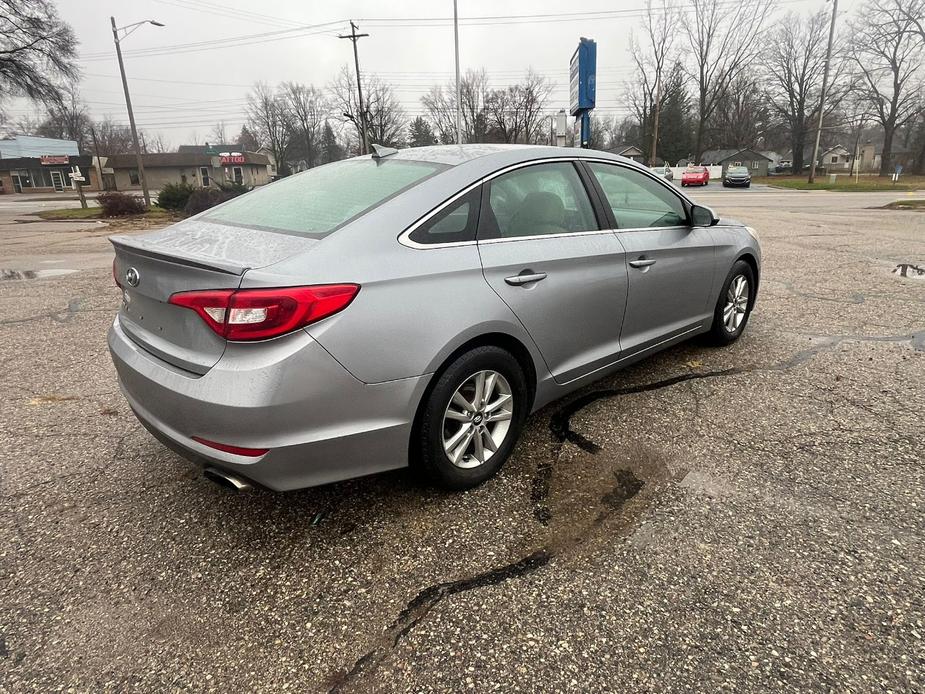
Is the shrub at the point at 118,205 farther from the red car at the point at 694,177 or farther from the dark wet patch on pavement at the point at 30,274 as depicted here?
the red car at the point at 694,177

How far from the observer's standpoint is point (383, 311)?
2230 millimetres

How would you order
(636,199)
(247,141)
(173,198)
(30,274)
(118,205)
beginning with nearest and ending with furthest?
(636,199) → (30,274) → (118,205) → (173,198) → (247,141)

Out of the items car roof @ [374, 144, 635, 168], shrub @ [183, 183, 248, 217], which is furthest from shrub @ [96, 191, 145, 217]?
car roof @ [374, 144, 635, 168]

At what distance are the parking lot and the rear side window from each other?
3.96ft

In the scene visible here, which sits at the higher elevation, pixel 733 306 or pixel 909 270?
pixel 733 306

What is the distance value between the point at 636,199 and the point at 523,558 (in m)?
2.46

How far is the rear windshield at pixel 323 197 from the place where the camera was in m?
2.56

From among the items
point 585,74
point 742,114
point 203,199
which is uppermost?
point 742,114

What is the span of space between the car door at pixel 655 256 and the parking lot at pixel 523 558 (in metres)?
0.48

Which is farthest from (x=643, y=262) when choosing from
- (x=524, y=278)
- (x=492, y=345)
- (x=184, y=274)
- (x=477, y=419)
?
(x=184, y=274)

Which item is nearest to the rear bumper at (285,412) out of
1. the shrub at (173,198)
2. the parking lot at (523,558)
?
the parking lot at (523,558)

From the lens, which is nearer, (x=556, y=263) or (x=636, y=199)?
(x=556, y=263)

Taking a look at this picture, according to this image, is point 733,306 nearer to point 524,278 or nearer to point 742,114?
point 524,278

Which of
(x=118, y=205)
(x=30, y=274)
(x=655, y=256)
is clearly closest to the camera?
(x=655, y=256)
